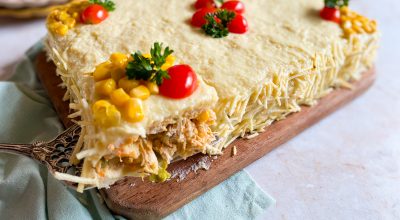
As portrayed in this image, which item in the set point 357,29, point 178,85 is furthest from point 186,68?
point 357,29

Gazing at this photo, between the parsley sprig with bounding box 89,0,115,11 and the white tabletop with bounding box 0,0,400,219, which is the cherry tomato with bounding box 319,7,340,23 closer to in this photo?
the white tabletop with bounding box 0,0,400,219

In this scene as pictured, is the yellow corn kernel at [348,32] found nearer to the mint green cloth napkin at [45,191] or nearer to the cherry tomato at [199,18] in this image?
the cherry tomato at [199,18]

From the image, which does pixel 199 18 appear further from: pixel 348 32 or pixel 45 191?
pixel 45 191

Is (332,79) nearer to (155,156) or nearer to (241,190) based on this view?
(241,190)

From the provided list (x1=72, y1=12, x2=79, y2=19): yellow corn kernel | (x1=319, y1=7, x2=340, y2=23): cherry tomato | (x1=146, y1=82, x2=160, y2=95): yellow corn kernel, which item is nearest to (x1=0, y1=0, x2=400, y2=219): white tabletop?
(x1=319, y1=7, x2=340, y2=23): cherry tomato

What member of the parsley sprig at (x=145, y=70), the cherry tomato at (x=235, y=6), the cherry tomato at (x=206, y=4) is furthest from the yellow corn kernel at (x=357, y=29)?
the parsley sprig at (x=145, y=70)

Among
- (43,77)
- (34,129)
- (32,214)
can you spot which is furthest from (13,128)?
(32,214)
